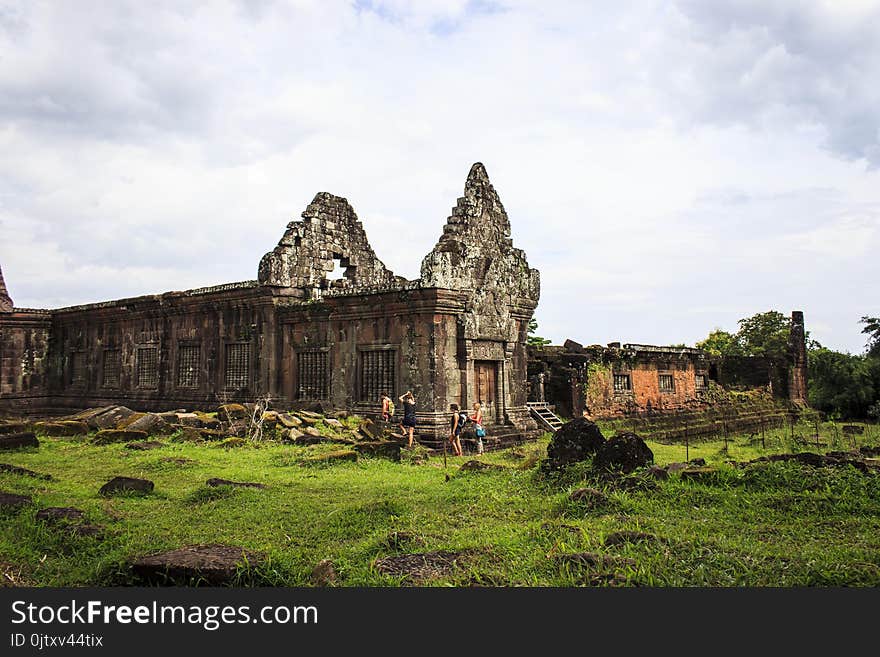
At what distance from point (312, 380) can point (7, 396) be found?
1364 cm

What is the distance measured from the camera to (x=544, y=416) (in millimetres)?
18125

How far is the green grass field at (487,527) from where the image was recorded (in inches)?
192

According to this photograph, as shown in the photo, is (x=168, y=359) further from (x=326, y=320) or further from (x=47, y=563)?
(x=47, y=563)

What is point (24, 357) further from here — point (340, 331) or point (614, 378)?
point (614, 378)

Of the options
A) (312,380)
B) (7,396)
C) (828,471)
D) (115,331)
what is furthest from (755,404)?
(7,396)

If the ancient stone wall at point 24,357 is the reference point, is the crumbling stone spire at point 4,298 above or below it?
above

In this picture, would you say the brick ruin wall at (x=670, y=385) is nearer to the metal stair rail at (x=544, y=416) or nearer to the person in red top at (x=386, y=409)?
the metal stair rail at (x=544, y=416)

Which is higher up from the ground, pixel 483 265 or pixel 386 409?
pixel 483 265

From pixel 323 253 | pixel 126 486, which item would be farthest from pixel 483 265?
pixel 126 486

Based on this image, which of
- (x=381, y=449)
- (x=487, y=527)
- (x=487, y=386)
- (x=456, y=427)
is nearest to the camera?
(x=487, y=527)

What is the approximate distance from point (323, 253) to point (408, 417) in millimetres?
7051

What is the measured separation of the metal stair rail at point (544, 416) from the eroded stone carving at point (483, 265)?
236cm

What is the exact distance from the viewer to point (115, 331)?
73.9 ft

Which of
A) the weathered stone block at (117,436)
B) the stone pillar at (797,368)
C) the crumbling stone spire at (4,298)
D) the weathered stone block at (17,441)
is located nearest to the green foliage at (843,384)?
the stone pillar at (797,368)
